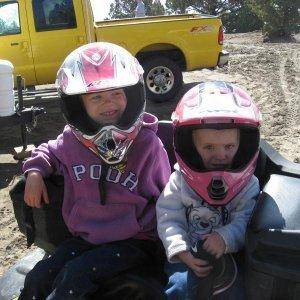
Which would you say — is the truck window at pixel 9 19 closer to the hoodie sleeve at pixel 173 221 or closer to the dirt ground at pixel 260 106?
the dirt ground at pixel 260 106

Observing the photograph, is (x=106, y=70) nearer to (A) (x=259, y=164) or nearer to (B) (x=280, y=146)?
(A) (x=259, y=164)

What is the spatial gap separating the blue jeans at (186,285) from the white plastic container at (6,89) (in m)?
4.38

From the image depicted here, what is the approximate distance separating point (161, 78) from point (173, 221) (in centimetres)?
725

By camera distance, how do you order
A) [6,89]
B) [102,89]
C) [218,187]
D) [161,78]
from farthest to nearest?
[161,78] < [6,89] < [102,89] < [218,187]

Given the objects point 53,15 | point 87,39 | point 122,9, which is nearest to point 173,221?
point 87,39

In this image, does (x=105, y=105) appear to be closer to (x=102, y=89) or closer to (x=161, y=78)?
(x=102, y=89)

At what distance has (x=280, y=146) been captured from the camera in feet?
20.9

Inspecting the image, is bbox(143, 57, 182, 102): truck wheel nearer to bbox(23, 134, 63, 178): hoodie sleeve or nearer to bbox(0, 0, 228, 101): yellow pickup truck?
bbox(0, 0, 228, 101): yellow pickup truck

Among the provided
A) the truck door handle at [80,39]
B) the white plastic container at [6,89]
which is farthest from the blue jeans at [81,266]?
the truck door handle at [80,39]

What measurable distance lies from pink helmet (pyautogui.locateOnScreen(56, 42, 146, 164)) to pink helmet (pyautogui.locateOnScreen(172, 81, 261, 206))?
29 cm

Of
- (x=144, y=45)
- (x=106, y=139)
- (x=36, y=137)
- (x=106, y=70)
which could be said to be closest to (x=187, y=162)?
(x=106, y=139)

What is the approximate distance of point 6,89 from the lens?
5918 millimetres

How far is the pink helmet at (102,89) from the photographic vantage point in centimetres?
203

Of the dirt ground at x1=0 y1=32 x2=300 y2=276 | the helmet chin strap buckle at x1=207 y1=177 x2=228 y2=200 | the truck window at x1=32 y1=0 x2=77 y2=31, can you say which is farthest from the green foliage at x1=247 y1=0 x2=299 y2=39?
the helmet chin strap buckle at x1=207 y1=177 x2=228 y2=200
